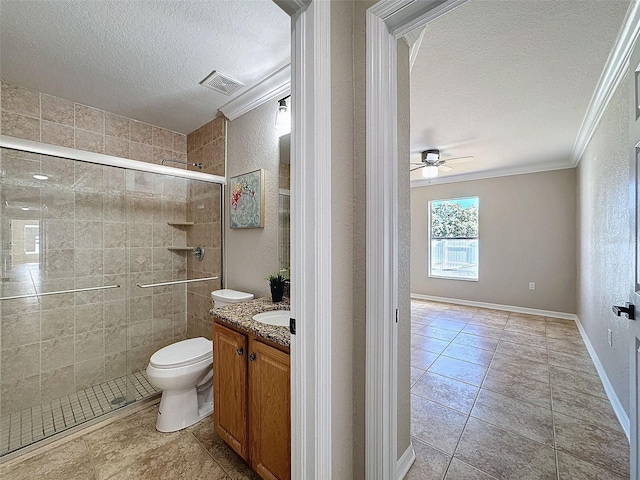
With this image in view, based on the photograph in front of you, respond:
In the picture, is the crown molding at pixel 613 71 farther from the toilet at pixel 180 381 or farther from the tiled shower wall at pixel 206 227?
the toilet at pixel 180 381

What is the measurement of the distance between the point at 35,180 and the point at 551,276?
6299 millimetres

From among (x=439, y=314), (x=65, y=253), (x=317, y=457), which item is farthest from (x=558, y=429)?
(x=65, y=253)

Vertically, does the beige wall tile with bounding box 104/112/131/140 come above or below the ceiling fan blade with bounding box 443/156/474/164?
below

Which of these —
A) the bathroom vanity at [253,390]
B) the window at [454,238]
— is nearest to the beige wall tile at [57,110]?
the bathroom vanity at [253,390]

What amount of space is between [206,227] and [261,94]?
136 centimetres

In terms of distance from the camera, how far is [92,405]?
2096 mm

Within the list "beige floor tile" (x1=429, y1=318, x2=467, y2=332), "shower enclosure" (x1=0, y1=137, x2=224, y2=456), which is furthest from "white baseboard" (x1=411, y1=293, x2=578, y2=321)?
"shower enclosure" (x1=0, y1=137, x2=224, y2=456)

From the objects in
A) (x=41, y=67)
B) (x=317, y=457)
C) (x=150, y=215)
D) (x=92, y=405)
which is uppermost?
(x=41, y=67)

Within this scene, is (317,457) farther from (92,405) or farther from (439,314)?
(439,314)

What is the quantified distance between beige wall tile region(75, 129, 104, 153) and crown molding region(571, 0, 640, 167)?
12.5ft

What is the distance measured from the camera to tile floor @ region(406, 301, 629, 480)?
150 centimetres

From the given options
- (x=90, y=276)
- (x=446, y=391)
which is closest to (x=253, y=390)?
(x=446, y=391)

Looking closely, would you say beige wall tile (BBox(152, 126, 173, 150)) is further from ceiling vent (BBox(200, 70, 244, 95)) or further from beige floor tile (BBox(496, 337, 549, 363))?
beige floor tile (BBox(496, 337, 549, 363))

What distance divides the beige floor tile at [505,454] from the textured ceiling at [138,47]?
2.72m
